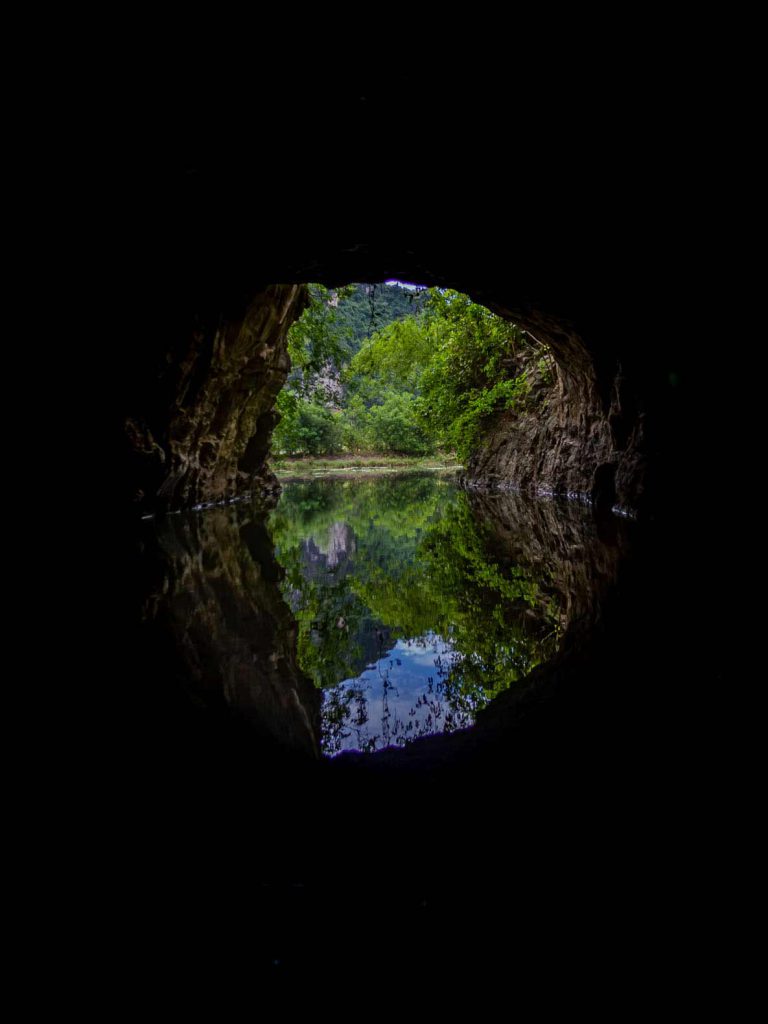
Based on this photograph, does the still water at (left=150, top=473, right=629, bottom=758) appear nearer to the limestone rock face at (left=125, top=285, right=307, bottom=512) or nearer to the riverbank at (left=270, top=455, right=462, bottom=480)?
the limestone rock face at (left=125, top=285, right=307, bottom=512)

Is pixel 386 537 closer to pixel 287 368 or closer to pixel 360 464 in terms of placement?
pixel 287 368

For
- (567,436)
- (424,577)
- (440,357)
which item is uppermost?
(440,357)

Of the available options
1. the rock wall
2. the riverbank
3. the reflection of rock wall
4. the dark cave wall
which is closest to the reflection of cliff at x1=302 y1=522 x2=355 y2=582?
the reflection of rock wall

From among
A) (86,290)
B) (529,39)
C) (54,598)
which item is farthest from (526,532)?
(86,290)

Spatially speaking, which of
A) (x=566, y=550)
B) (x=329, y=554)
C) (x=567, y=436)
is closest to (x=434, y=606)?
(x=566, y=550)

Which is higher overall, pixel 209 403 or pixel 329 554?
pixel 209 403

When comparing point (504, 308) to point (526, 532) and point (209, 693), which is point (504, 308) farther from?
point (209, 693)
